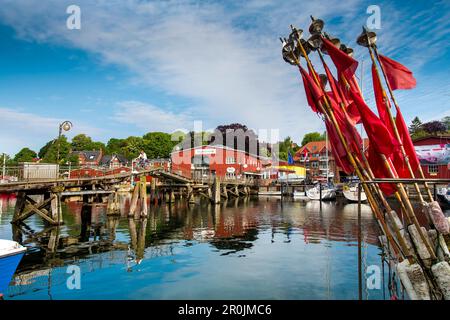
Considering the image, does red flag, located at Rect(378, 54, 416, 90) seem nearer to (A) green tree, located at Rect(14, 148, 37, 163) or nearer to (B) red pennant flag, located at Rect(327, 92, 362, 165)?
(B) red pennant flag, located at Rect(327, 92, 362, 165)

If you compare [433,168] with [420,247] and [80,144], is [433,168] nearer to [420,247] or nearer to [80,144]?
[420,247]

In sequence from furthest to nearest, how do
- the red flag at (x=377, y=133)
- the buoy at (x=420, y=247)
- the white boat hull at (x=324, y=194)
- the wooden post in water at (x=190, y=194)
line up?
the white boat hull at (x=324, y=194)
the wooden post in water at (x=190, y=194)
the red flag at (x=377, y=133)
the buoy at (x=420, y=247)

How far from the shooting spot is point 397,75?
23.9 feet

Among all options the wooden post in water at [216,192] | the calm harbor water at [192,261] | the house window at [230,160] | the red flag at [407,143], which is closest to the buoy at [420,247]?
the red flag at [407,143]

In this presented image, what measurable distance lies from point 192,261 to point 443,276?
11203 mm

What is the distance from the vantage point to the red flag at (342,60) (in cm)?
704

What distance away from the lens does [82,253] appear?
16.8 metres

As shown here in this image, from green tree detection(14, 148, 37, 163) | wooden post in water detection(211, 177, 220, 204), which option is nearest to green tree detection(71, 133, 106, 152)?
green tree detection(14, 148, 37, 163)

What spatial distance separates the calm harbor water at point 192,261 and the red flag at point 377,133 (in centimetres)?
532

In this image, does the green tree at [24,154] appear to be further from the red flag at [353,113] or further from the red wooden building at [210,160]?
the red flag at [353,113]

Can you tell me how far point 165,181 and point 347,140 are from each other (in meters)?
43.4

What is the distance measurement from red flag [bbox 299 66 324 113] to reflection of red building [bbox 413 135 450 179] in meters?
51.6

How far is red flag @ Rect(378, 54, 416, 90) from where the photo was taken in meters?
7.24
